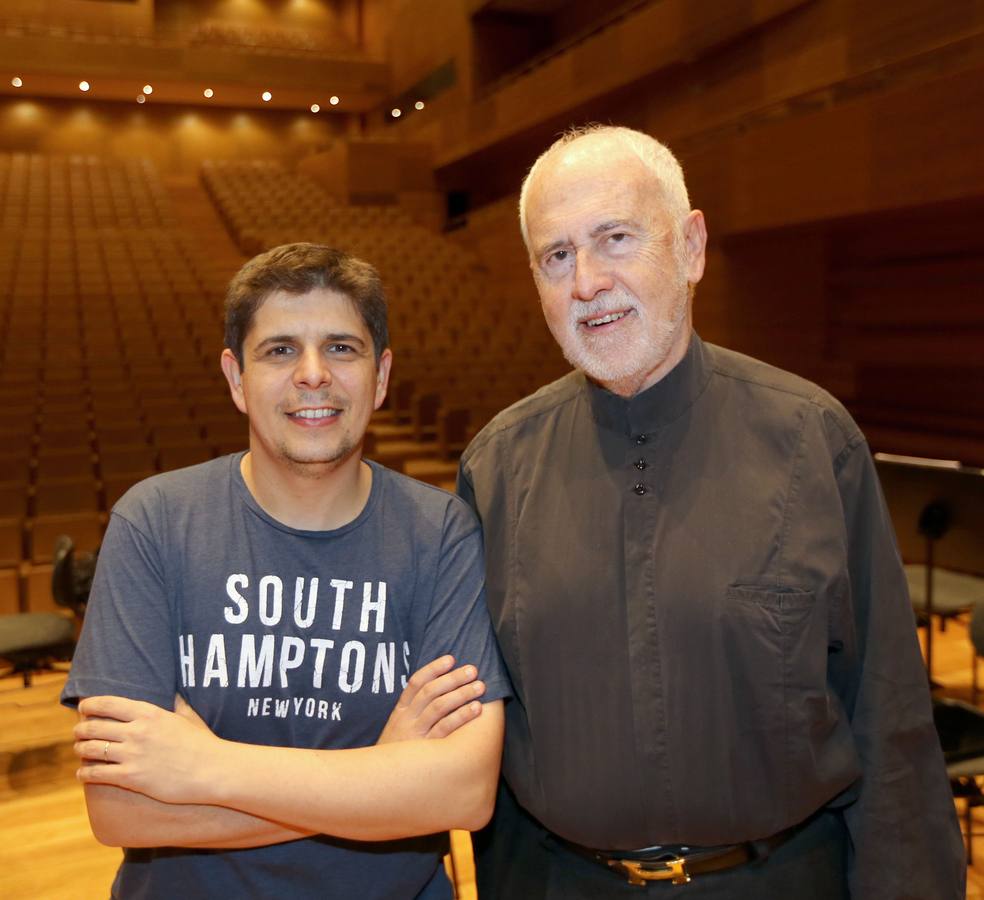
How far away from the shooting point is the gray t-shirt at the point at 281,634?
38.7 inches

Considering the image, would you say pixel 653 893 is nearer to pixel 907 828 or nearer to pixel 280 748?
pixel 907 828

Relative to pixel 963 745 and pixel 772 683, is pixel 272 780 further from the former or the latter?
pixel 963 745

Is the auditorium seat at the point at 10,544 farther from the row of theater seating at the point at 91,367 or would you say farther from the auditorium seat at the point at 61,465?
the auditorium seat at the point at 61,465

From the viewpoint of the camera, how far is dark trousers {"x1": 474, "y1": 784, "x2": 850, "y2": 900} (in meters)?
0.94

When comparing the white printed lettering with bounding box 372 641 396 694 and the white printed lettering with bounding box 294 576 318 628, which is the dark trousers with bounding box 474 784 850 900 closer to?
the white printed lettering with bounding box 372 641 396 694

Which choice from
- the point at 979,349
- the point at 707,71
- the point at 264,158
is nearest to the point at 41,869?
the point at 979,349

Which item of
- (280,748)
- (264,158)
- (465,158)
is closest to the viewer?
(280,748)

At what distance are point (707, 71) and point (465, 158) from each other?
420cm

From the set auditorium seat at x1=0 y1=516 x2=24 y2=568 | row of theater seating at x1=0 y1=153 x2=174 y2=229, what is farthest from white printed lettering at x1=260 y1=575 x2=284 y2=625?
row of theater seating at x1=0 y1=153 x2=174 y2=229

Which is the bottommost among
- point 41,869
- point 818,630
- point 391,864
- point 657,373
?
point 41,869

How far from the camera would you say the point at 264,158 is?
584 inches

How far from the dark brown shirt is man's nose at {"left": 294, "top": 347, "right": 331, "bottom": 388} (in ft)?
0.85

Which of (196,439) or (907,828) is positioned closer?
(907,828)

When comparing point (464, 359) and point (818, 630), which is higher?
point (464, 359)
